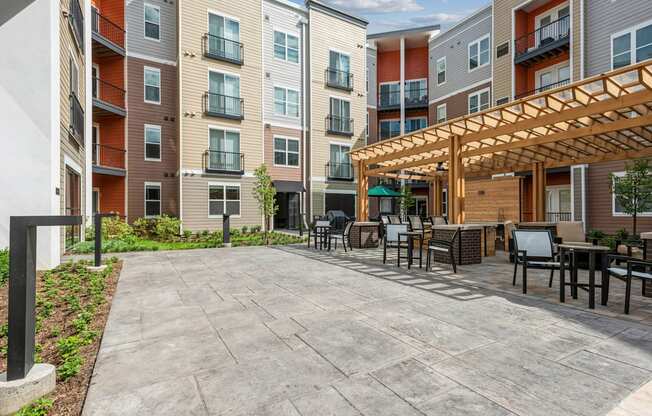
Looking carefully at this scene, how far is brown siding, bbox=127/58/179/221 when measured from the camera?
17.0 meters

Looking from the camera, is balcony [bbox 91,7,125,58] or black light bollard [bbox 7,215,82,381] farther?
balcony [bbox 91,7,125,58]

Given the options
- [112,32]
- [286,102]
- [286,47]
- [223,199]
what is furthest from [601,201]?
[112,32]

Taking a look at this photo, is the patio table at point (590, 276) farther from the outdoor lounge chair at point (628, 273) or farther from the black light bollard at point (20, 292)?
the black light bollard at point (20, 292)

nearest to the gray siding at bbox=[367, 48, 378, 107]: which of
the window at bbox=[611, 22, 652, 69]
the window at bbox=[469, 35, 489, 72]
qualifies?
the window at bbox=[469, 35, 489, 72]

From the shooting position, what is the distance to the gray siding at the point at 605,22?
12.9 metres

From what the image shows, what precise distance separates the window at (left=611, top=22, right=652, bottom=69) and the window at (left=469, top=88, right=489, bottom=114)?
21.7 feet

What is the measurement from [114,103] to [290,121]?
30.1 feet

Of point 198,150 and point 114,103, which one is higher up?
point 114,103

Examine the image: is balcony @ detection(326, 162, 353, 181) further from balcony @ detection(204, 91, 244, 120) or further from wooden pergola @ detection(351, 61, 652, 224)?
wooden pergola @ detection(351, 61, 652, 224)

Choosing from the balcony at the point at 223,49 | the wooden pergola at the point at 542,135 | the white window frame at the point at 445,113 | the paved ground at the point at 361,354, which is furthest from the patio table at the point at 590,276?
the white window frame at the point at 445,113

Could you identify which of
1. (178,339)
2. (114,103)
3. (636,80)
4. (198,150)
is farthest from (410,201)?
(178,339)

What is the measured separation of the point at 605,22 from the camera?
13797 mm

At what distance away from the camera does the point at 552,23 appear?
50.7 ft

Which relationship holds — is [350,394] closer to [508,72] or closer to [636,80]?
[636,80]
